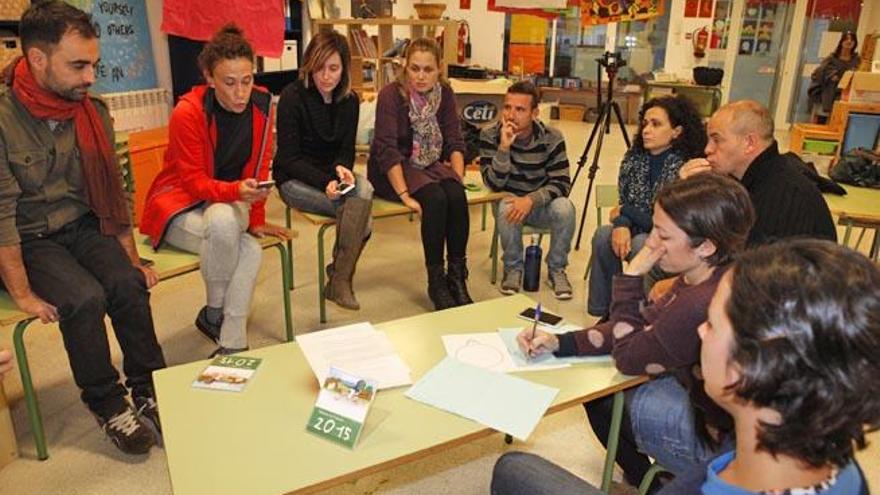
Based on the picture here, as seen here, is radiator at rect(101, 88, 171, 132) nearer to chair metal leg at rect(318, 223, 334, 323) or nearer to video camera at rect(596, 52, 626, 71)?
chair metal leg at rect(318, 223, 334, 323)

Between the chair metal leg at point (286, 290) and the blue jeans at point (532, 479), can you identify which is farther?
the chair metal leg at point (286, 290)

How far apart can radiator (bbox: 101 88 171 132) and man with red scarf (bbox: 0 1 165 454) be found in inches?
70.2

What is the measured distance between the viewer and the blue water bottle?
3279mm

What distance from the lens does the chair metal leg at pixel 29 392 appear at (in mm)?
1899

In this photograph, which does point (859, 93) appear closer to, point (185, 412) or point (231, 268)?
point (231, 268)

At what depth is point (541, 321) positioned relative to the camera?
5.91 ft

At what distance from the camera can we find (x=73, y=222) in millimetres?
2164

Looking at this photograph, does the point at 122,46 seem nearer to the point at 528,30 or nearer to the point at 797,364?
the point at 797,364

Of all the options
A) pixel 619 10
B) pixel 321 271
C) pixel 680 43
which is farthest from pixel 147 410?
pixel 680 43

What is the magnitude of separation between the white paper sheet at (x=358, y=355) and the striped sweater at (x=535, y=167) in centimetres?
166

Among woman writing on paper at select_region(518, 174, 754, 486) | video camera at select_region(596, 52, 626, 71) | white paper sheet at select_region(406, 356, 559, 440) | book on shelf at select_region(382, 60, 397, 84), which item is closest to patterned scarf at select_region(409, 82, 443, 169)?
video camera at select_region(596, 52, 626, 71)

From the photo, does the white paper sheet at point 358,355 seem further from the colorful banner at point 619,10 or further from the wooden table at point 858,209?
the colorful banner at point 619,10

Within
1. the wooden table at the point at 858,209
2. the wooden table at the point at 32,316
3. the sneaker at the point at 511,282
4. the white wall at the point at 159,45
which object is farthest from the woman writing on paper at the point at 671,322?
the white wall at the point at 159,45

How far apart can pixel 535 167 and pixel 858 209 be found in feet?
4.65
